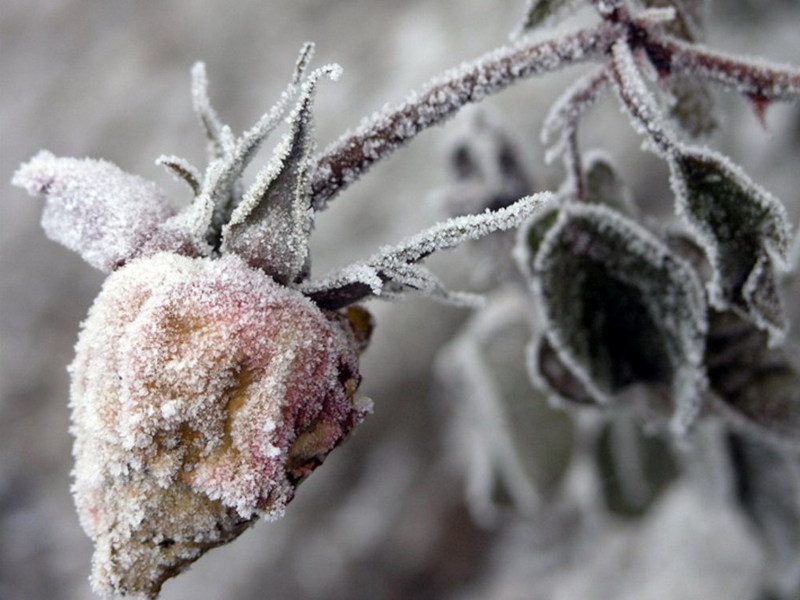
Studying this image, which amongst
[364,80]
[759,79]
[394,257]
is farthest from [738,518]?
[364,80]

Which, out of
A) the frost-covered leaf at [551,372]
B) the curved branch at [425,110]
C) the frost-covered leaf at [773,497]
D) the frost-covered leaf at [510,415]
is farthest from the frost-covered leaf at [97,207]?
the frost-covered leaf at [773,497]

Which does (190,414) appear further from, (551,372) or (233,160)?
(551,372)

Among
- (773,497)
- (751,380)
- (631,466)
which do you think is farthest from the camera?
(631,466)

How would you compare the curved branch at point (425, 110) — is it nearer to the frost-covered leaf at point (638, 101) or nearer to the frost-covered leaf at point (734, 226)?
the frost-covered leaf at point (638, 101)

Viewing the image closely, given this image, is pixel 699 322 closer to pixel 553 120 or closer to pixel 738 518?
pixel 553 120

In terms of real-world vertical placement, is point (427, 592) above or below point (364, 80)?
below

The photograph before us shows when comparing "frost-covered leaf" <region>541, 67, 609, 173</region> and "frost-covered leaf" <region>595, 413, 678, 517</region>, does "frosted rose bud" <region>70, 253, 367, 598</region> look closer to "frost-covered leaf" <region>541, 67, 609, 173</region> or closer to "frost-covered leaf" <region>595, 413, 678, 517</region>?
"frost-covered leaf" <region>541, 67, 609, 173</region>

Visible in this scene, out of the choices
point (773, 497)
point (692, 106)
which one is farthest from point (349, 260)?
point (692, 106)
